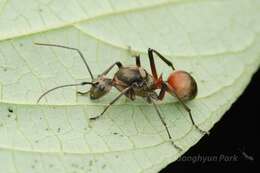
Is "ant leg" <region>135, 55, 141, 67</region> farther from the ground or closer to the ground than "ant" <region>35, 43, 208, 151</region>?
farther from the ground

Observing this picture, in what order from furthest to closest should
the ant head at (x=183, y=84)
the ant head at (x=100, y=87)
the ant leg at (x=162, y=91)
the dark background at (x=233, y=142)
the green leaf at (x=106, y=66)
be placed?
the dark background at (x=233, y=142) < the ant leg at (x=162, y=91) < the ant head at (x=183, y=84) < the ant head at (x=100, y=87) < the green leaf at (x=106, y=66)

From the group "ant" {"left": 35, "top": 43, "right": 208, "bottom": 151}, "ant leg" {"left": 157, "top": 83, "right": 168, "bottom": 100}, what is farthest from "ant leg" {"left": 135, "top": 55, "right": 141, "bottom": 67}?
"ant leg" {"left": 157, "top": 83, "right": 168, "bottom": 100}

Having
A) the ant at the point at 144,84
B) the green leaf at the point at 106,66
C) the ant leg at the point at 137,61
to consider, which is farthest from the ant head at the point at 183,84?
the ant leg at the point at 137,61

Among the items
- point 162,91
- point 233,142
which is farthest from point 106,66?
point 233,142

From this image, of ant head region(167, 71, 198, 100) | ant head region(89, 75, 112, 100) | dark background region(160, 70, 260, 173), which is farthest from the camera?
dark background region(160, 70, 260, 173)

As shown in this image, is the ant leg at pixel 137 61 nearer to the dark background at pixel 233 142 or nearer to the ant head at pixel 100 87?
the ant head at pixel 100 87

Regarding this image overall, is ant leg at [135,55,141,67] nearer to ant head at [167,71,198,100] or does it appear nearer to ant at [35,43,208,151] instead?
ant at [35,43,208,151]
